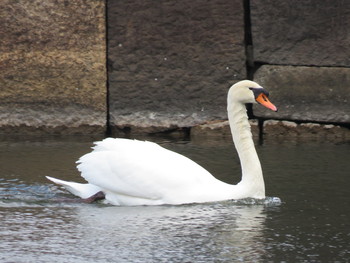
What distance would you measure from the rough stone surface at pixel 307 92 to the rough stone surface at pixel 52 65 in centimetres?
145

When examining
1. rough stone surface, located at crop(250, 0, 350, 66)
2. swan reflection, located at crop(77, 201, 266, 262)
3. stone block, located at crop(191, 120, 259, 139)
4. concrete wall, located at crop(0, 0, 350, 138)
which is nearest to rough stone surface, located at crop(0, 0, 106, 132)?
concrete wall, located at crop(0, 0, 350, 138)

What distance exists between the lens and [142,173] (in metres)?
7.81

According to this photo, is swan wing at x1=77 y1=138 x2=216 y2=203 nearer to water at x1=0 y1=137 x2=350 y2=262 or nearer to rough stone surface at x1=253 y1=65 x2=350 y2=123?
water at x1=0 y1=137 x2=350 y2=262

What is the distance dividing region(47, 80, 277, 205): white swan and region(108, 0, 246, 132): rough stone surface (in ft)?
7.27

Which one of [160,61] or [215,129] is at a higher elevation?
[160,61]

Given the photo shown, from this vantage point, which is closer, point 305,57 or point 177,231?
point 177,231

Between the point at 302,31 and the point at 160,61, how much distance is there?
1.27 meters

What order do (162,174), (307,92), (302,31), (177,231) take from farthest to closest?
(307,92) < (302,31) < (162,174) < (177,231)

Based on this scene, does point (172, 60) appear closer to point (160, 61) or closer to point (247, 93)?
point (160, 61)

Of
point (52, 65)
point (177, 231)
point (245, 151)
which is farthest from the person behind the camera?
point (52, 65)

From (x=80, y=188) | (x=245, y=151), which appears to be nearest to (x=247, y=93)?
(x=245, y=151)

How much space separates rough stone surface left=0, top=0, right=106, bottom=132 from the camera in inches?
404

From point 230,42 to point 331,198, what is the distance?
8.70ft

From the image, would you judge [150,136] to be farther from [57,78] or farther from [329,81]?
[329,81]
